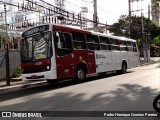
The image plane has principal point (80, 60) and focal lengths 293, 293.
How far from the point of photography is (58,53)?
13594 millimetres

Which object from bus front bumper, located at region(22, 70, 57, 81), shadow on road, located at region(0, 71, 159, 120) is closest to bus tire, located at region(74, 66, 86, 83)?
bus front bumper, located at region(22, 70, 57, 81)

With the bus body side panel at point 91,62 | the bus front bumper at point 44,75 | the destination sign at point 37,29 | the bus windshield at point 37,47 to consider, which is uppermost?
the destination sign at point 37,29

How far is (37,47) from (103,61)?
18.8 feet

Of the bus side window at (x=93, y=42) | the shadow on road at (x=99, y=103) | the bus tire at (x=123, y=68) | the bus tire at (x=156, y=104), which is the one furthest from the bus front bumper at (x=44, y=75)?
the bus tire at (x=123, y=68)

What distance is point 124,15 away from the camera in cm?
5153

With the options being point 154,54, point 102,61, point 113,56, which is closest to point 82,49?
point 102,61

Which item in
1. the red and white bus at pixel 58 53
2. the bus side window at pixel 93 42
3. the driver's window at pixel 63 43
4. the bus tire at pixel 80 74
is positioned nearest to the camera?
the red and white bus at pixel 58 53

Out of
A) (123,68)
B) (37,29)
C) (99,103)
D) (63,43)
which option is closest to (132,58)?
(123,68)

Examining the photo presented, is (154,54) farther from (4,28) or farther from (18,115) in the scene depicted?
(18,115)

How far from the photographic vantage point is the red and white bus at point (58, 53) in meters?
13.3

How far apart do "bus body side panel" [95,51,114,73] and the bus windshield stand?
4531 millimetres

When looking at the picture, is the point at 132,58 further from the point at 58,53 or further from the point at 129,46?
the point at 58,53

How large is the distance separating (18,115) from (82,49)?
857cm

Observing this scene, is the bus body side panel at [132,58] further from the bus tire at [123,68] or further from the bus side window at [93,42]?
the bus side window at [93,42]
